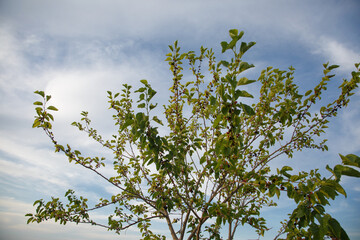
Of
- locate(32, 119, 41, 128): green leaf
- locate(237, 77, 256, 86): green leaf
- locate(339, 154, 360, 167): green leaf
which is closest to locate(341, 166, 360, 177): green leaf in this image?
locate(339, 154, 360, 167): green leaf

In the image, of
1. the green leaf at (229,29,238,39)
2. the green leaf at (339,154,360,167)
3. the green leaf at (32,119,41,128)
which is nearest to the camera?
the green leaf at (339,154,360,167)

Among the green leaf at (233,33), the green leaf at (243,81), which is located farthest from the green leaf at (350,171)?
the green leaf at (233,33)

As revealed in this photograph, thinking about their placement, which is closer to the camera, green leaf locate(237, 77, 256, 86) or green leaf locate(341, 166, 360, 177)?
green leaf locate(341, 166, 360, 177)

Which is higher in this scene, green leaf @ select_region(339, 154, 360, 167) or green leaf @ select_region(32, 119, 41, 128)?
green leaf @ select_region(32, 119, 41, 128)

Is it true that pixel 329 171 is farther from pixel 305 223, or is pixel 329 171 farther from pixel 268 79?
pixel 268 79

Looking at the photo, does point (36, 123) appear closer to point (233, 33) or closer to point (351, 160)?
point (233, 33)

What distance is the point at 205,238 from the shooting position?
5.50m

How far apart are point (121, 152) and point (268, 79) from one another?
4.36 metres

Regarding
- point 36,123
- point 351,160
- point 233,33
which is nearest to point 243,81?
point 233,33

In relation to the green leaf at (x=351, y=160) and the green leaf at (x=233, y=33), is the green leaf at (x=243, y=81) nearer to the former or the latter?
the green leaf at (x=233, y=33)

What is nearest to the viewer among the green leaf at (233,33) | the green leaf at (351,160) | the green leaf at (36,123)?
the green leaf at (351,160)

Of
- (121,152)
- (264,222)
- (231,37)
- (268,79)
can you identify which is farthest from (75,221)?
(268,79)

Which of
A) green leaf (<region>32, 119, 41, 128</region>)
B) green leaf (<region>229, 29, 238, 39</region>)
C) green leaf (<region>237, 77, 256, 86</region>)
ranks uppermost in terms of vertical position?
green leaf (<region>229, 29, 238, 39</region>)

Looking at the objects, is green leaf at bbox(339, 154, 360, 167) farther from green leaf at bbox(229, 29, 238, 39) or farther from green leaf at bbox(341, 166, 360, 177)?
green leaf at bbox(229, 29, 238, 39)
